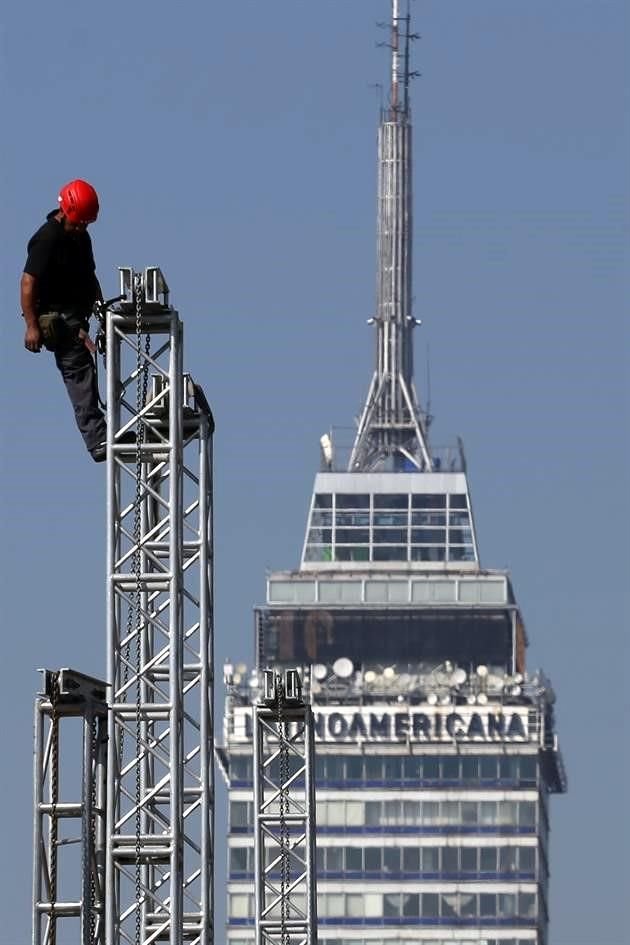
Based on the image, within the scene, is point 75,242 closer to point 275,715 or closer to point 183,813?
point 183,813

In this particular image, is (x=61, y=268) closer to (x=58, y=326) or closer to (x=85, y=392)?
(x=58, y=326)

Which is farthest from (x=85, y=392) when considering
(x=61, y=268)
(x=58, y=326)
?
(x=61, y=268)

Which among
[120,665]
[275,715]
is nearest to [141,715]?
[120,665]

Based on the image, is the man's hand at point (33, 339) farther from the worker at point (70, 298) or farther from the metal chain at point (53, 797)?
the metal chain at point (53, 797)

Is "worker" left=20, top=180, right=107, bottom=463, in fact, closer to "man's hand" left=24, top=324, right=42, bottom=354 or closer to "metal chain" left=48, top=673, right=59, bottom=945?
"man's hand" left=24, top=324, right=42, bottom=354

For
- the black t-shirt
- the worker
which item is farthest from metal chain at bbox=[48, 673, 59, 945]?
the black t-shirt

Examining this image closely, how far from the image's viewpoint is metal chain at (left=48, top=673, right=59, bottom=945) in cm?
3431

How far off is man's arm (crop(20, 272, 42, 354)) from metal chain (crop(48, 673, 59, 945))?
3.20 meters

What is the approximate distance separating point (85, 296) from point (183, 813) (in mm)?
4977

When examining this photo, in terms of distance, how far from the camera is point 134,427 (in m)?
35.9

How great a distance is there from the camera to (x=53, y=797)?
1361 inches

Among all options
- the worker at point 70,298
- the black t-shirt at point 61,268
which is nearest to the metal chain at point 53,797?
the worker at point 70,298

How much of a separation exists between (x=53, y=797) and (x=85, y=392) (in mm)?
4014

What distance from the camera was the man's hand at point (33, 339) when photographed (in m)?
35.4
